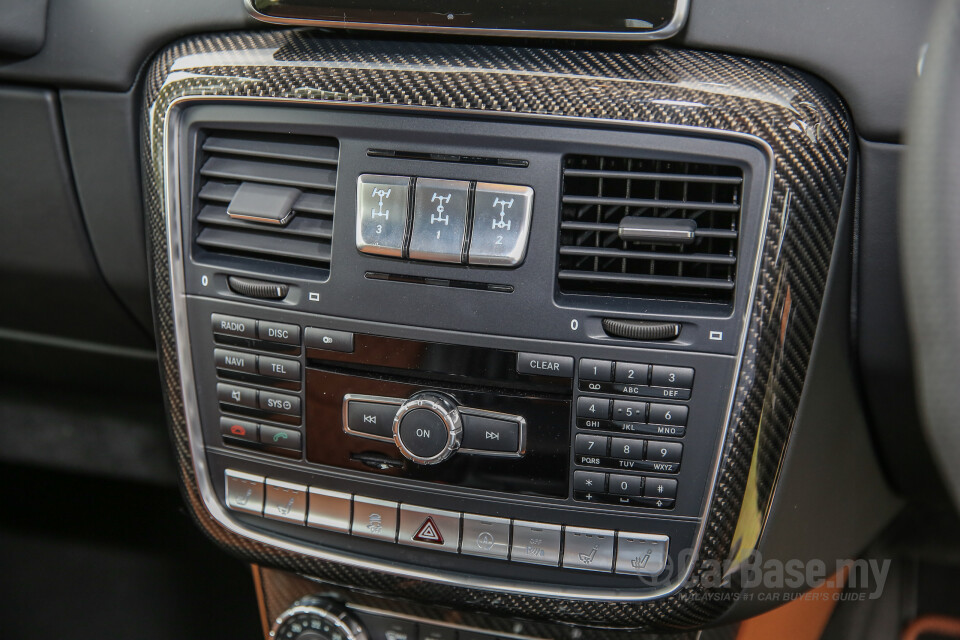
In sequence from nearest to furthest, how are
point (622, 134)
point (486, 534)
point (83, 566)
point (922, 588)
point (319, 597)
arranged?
point (622, 134)
point (486, 534)
point (319, 597)
point (922, 588)
point (83, 566)

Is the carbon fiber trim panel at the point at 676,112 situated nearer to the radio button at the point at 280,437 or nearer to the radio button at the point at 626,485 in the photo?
the radio button at the point at 626,485

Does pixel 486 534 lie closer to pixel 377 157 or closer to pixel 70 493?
pixel 377 157

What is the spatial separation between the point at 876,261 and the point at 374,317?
1.47 feet

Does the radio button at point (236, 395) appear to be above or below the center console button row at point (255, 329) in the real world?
below

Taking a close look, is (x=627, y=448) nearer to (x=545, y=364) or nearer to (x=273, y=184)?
(x=545, y=364)

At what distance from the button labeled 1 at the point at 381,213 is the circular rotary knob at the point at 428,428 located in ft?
0.45

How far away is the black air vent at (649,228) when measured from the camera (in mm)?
694

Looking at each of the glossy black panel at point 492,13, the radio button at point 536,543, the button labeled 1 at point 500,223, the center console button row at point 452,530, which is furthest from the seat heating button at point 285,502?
the glossy black panel at point 492,13

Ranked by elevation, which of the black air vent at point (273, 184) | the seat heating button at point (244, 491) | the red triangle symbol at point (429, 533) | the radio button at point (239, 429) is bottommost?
the seat heating button at point (244, 491)

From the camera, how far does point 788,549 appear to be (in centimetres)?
82

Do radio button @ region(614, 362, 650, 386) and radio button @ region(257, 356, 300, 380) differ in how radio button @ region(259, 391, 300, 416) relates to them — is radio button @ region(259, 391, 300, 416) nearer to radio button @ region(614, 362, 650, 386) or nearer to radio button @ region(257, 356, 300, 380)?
radio button @ region(257, 356, 300, 380)

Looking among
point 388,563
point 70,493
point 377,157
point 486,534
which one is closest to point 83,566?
point 70,493

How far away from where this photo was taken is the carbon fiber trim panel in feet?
2.26

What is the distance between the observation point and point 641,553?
2.58ft
